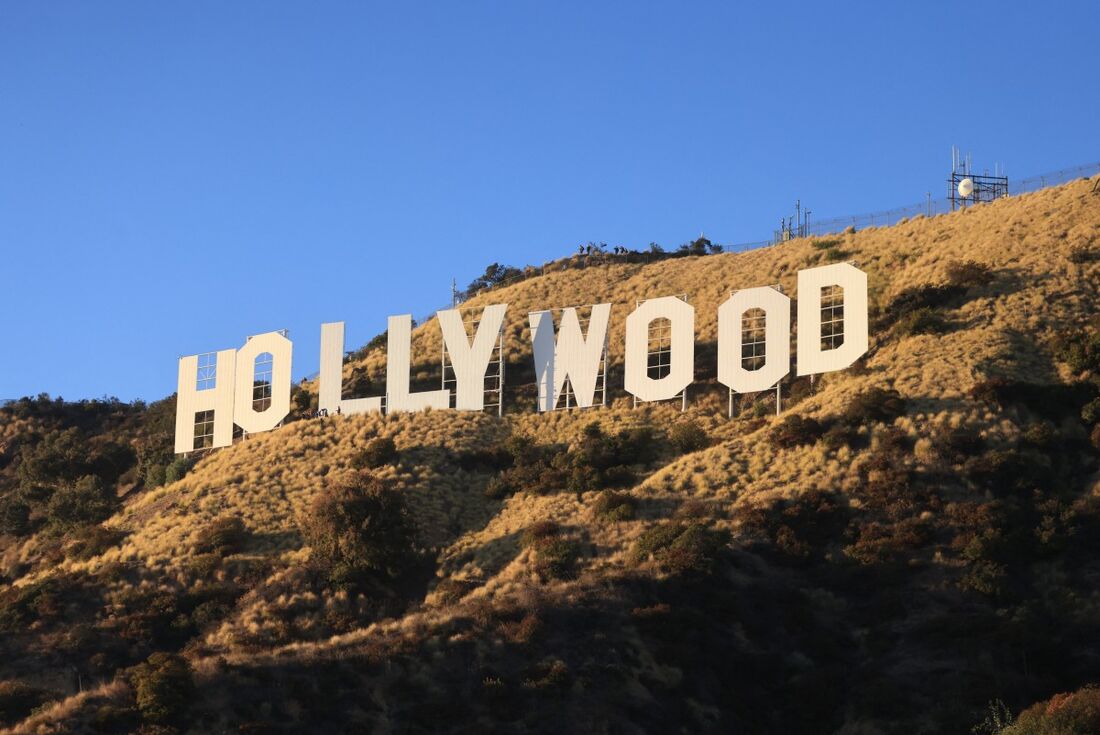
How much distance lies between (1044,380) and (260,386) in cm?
4257

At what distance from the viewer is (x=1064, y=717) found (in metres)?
43.3

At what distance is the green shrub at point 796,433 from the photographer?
67.7m

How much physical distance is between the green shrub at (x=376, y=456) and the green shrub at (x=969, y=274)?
28.4m

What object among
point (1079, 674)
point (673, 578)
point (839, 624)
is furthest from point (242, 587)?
point (1079, 674)

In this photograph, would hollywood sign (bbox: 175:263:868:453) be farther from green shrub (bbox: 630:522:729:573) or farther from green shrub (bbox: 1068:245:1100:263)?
green shrub (bbox: 630:522:729:573)

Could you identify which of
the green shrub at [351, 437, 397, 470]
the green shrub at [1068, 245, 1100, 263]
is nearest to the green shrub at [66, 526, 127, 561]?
the green shrub at [351, 437, 397, 470]

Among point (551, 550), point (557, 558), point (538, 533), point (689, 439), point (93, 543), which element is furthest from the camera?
point (93, 543)

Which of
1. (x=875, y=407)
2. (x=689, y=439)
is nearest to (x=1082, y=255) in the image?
(x=875, y=407)

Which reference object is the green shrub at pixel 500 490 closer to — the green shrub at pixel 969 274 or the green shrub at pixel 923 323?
the green shrub at pixel 923 323

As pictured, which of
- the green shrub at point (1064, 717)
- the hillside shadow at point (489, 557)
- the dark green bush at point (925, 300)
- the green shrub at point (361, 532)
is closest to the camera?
the green shrub at point (1064, 717)

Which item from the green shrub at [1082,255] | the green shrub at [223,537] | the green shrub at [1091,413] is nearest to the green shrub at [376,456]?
the green shrub at [223,537]

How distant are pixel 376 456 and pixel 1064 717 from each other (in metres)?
39.1

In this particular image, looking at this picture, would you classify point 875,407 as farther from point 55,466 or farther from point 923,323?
point 55,466

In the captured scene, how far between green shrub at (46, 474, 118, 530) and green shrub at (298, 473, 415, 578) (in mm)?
19982
